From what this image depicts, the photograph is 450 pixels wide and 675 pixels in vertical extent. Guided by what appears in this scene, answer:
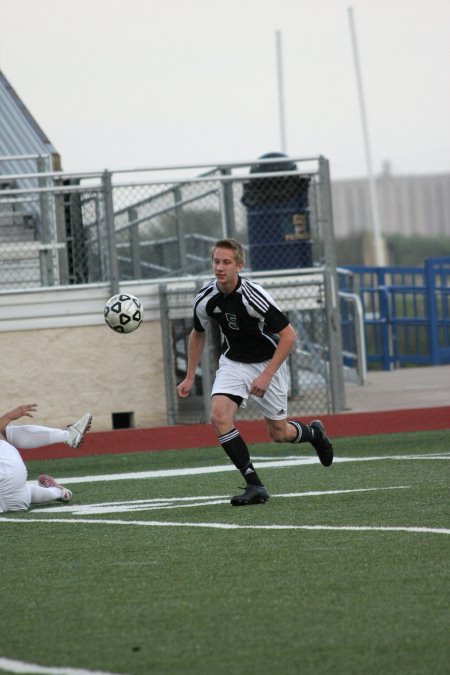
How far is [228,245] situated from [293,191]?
870cm

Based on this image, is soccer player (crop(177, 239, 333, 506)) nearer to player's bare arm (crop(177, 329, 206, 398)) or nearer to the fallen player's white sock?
player's bare arm (crop(177, 329, 206, 398))

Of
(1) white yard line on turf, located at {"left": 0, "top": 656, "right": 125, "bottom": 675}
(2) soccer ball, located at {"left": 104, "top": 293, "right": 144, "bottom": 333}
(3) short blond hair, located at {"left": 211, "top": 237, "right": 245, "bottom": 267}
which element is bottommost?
(1) white yard line on turf, located at {"left": 0, "top": 656, "right": 125, "bottom": 675}

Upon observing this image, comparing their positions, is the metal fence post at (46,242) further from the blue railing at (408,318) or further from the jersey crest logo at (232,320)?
the blue railing at (408,318)

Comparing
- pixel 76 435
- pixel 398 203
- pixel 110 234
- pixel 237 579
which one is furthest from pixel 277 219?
pixel 398 203

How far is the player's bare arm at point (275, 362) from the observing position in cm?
898

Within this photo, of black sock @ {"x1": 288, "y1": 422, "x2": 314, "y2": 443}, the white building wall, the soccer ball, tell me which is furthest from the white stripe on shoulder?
the white building wall

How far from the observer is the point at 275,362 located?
29.8ft

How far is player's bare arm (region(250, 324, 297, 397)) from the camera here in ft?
29.5

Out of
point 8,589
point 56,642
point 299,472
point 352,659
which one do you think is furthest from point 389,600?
point 299,472

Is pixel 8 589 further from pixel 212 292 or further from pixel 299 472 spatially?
pixel 299 472

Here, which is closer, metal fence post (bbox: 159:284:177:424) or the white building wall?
metal fence post (bbox: 159:284:177:424)

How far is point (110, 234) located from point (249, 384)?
300 inches

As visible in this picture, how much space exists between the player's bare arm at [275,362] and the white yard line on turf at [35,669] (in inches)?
166

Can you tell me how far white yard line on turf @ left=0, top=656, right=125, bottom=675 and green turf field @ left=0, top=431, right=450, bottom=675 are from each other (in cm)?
3
